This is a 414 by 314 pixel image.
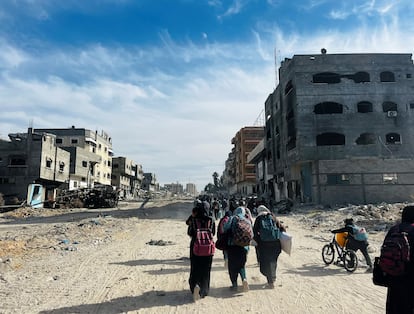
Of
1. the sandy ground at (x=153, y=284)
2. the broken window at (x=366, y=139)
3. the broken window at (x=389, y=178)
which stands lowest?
the sandy ground at (x=153, y=284)

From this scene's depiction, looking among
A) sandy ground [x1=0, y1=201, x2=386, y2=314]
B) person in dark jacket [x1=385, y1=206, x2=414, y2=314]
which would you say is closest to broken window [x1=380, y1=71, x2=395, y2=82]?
sandy ground [x1=0, y1=201, x2=386, y2=314]

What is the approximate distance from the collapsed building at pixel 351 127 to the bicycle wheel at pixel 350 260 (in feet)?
77.8

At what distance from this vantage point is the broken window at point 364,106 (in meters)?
32.9

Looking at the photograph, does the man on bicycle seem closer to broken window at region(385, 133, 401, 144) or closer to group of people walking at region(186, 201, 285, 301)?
group of people walking at region(186, 201, 285, 301)

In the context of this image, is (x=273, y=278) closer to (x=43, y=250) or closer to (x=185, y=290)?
(x=185, y=290)

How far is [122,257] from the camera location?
961cm

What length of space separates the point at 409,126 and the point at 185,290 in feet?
112

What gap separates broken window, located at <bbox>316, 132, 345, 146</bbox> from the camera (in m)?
33.8

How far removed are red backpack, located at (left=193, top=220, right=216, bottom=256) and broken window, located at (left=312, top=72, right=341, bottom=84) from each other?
3145 cm

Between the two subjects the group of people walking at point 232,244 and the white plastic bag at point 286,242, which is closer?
the group of people walking at point 232,244

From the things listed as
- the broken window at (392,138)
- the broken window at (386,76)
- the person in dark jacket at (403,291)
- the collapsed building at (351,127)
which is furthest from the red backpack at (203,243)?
the broken window at (386,76)

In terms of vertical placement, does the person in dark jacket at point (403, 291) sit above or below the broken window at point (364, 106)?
below

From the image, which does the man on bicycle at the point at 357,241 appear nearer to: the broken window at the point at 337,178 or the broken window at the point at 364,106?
the broken window at the point at 337,178

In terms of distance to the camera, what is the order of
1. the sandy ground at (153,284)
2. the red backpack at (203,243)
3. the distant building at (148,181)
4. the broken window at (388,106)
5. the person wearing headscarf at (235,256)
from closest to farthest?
the sandy ground at (153,284)
the red backpack at (203,243)
the person wearing headscarf at (235,256)
the broken window at (388,106)
the distant building at (148,181)
